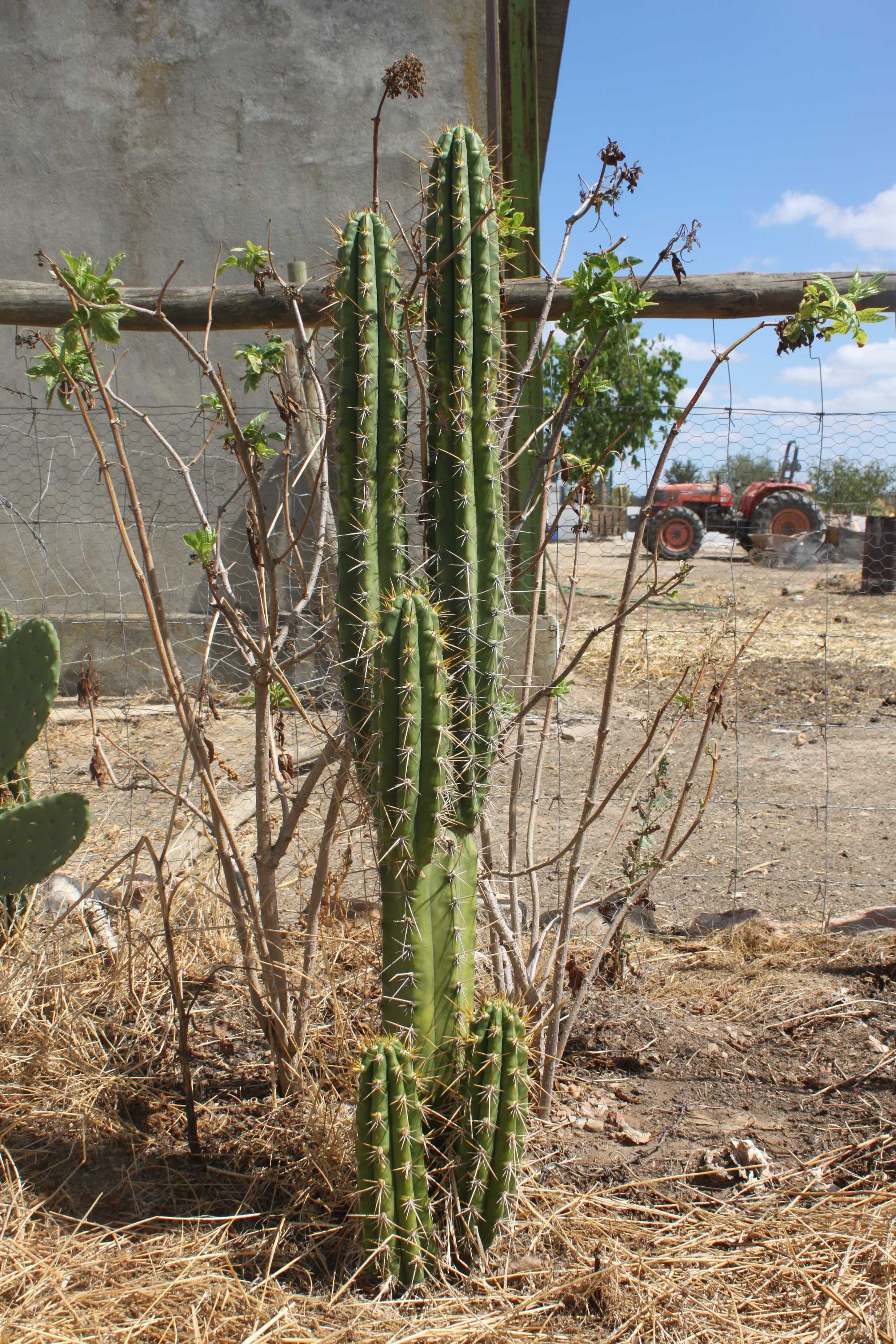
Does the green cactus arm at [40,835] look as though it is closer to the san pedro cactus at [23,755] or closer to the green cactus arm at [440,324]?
the san pedro cactus at [23,755]

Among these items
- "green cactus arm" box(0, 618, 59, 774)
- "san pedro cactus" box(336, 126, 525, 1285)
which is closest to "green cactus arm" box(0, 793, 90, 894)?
"green cactus arm" box(0, 618, 59, 774)

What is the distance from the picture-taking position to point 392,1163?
177cm

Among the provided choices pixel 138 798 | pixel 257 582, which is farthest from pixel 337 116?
pixel 257 582

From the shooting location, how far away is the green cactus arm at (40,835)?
8.02 feet

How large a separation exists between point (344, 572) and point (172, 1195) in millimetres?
1387

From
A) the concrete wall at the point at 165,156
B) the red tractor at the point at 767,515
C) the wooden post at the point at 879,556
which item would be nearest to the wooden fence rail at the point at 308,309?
the concrete wall at the point at 165,156

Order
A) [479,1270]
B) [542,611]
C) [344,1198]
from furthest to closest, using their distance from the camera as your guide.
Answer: [542,611] → [344,1198] → [479,1270]

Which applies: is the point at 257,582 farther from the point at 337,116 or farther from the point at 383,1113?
the point at 337,116

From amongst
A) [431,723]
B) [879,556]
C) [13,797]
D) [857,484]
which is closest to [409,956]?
[431,723]

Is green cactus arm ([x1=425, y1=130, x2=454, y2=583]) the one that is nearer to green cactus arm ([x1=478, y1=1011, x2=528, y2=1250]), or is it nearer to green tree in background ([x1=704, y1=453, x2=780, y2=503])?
green cactus arm ([x1=478, y1=1011, x2=528, y2=1250])

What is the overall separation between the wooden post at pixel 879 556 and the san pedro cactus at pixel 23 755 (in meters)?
11.0

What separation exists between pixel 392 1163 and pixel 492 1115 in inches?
7.8

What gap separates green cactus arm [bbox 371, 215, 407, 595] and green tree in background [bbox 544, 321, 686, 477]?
48cm

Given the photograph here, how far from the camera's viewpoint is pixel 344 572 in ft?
6.35
